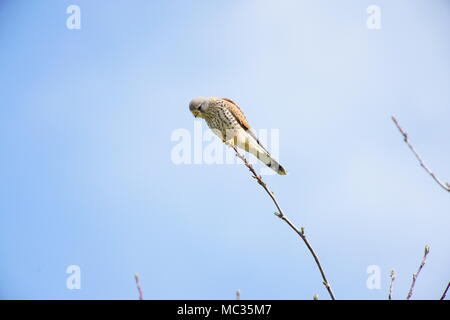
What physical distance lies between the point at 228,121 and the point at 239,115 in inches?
6.7

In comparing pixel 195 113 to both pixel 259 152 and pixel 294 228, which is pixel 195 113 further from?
pixel 294 228

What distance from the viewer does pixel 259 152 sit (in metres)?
4.93

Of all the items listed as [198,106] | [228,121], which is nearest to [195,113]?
[198,106]

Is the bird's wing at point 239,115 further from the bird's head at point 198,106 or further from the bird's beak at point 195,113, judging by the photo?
the bird's beak at point 195,113

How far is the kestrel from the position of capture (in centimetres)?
510

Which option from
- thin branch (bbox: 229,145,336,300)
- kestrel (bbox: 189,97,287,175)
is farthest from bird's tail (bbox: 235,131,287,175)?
thin branch (bbox: 229,145,336,300)

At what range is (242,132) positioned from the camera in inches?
203

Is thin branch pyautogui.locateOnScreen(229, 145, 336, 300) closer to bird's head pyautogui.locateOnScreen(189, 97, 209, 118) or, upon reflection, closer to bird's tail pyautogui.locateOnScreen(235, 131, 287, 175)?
bird's tail pyautogui.locateOnScreen(235, 131, 287, 175)

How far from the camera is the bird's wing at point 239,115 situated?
5.15 m
